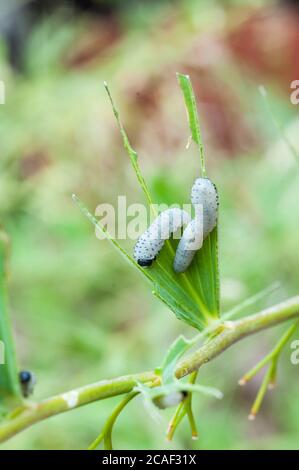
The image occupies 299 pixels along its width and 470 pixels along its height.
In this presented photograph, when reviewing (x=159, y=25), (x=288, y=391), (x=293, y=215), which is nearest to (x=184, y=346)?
(x=293, y=215)

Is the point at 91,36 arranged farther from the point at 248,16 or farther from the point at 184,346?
the point at 184,346

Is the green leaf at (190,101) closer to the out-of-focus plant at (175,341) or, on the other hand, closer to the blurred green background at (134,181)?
the out-of-focus plant at (175,341)

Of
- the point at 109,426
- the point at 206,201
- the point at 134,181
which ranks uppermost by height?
the point at 134,181

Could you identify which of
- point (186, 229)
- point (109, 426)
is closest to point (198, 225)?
point (186, 229)

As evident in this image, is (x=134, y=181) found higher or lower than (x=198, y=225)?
higher

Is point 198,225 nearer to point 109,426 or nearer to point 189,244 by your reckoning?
point 189,244

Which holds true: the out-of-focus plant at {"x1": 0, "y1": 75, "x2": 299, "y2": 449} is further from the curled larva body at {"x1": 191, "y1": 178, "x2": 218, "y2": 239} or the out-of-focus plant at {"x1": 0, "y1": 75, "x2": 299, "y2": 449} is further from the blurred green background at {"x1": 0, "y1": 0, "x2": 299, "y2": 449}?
the blurred green background at {"x1": 0, "y1": 0, "x2": 299, "y2": 449}

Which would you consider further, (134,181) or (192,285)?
(134,181)
